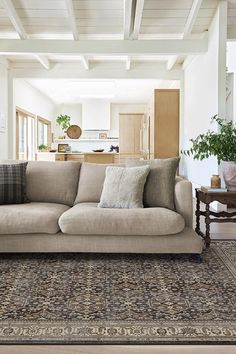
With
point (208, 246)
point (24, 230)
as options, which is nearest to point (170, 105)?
point (208, 246)

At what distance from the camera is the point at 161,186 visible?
3.32 meters

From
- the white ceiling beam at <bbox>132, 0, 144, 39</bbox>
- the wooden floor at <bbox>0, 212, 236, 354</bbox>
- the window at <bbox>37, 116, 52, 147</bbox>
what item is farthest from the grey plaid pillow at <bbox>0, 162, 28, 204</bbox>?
the window at <bbox>37, 116, 52, 147</bbox>

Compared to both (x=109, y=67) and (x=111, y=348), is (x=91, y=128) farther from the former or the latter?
(x=111, y=348)

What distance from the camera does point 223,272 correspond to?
2.78 meters

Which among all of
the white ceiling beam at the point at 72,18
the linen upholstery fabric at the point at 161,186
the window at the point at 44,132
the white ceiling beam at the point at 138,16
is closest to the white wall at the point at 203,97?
the white ceiling beam at the point at 138,16

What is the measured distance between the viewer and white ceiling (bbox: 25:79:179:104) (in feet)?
33.4

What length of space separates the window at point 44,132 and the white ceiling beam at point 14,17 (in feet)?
17.7

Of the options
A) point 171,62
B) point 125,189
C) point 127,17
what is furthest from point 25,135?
point 125,189

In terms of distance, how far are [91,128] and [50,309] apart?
36.8ft

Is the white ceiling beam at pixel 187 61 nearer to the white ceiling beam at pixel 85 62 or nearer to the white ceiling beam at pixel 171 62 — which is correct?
the white ceiling beam at pixel 171 62

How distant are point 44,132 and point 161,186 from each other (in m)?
10.0

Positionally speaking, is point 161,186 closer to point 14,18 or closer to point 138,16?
point 138,16

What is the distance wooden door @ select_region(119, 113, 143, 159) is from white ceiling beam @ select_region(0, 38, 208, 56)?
4.08 metres

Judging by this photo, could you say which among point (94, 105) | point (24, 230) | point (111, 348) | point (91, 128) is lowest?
point (111, 348)
